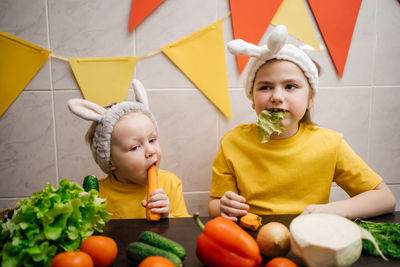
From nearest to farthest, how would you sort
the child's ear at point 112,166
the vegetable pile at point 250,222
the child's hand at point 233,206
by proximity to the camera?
1. the vegetable pile at point 250,222
2. the child's hand at point 233,206
3. the child's ear at point 112,166

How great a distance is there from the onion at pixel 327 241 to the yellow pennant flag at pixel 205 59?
88cm

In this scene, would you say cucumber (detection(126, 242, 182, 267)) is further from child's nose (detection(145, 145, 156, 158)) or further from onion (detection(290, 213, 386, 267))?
child's nose (detection(145, 145, 156, 158))

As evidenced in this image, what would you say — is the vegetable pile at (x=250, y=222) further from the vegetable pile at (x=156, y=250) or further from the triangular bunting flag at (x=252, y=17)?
the triangular bunting flag at (x=252, y=17)

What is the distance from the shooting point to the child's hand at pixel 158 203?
0.92 m

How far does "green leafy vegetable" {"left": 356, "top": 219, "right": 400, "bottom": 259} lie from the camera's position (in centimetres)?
64

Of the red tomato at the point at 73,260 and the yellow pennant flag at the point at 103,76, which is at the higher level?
the yellow pennant flag at the point at 103,76

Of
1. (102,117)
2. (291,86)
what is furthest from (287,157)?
(102,117)

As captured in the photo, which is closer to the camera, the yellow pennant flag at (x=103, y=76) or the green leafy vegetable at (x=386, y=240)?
the green leafy vegetable at (x=386, y=240)

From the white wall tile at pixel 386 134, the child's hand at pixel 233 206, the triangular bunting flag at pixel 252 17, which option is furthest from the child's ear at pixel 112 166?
the white wall tile at pixel 386 134

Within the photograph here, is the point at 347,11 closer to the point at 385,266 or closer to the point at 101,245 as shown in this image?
the point at 385,266

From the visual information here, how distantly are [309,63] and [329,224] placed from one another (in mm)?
677

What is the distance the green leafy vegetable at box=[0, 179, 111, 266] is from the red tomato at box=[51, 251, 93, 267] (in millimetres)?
52

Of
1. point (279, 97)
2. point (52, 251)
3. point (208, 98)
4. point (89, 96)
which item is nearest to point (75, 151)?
point (89, 96)

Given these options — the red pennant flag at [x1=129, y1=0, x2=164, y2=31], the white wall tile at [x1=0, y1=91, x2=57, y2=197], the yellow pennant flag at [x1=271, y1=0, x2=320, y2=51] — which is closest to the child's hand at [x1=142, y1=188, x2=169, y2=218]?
the white wall tile at [x1=0, y1=91, x2=57, y2=197]
